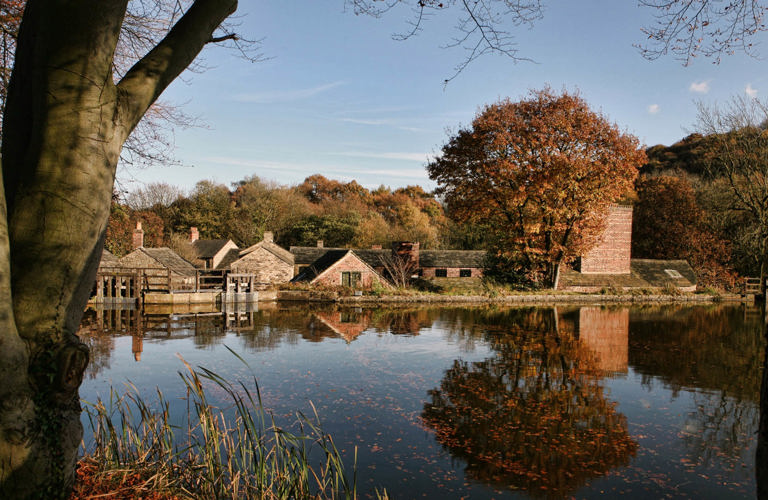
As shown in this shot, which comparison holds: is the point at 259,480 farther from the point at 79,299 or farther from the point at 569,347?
the point at 569,347

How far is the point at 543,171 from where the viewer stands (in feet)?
88.0

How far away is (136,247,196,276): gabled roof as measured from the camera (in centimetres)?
2933

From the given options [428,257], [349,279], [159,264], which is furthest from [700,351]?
[159,264]

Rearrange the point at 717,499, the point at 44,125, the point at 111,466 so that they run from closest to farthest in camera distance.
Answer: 1. the point at 44,125
2. the point at 111,466
3. the point at 717,499

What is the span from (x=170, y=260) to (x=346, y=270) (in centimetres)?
1096

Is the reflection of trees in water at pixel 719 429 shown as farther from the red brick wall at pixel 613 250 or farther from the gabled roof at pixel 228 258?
the gabled roof at pixel 228 258

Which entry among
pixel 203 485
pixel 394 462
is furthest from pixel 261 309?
pixel 203 485

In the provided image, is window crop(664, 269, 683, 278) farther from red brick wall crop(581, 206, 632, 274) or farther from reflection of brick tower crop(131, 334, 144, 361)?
reflection of brick tower crop(131, 334, 144, 361)

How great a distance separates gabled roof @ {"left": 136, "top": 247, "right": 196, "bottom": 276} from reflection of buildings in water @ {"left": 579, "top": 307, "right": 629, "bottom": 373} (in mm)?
22876

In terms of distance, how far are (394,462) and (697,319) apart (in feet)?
68.0

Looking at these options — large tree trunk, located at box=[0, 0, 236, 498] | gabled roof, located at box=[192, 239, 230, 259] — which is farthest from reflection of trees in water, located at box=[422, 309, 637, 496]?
gabled roof, located at box=[192, 239, 230, 259]

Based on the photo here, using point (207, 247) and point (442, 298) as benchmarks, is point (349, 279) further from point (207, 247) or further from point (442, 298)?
point (207, 247)

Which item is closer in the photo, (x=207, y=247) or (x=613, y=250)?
(x=613, y=250)

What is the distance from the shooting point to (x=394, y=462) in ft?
21.4
